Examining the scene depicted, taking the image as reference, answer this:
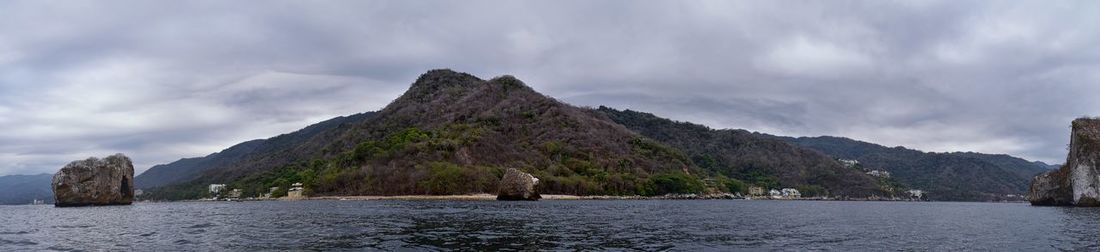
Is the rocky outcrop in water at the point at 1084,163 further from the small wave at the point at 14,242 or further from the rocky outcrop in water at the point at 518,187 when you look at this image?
the small wave at the point at 14,242

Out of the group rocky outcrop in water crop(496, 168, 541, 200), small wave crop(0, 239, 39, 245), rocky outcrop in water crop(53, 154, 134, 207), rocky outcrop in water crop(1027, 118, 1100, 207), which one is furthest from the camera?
rocky outcrop in water crop(496, 168, 541, 200)

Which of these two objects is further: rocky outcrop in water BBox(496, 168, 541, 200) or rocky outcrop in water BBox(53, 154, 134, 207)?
rocky outcrop in water BBox(496, 168, 541, 200)

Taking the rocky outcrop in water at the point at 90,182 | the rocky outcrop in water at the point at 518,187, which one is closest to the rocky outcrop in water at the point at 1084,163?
the rocky outcrop in water at the point at 518,187

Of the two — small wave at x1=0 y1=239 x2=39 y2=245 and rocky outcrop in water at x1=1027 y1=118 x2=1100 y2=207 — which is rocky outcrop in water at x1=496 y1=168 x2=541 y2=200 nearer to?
rocky outcrop in water at x1=1027 y1=118 x2=1100 y2=207

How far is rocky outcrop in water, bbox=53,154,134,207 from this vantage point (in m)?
112

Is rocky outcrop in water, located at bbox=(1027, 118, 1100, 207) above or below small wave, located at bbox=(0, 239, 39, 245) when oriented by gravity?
above

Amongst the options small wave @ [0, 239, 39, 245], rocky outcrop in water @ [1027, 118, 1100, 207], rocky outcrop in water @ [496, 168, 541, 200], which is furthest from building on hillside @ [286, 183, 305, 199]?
rocky outcrop in water @ [1027, 118, 1100, 207]

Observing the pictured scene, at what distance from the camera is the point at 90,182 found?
11406 cm

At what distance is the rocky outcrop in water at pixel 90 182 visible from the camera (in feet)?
367

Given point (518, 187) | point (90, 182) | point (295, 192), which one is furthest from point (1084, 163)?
point (295, 192)

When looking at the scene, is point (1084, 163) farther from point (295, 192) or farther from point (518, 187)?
point (295, 192)

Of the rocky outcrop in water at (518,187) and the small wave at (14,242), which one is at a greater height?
the rocky outcrop in water at (518,187)

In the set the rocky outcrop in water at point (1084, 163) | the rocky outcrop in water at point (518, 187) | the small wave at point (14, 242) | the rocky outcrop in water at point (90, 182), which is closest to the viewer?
the small wave at point (14, 242)

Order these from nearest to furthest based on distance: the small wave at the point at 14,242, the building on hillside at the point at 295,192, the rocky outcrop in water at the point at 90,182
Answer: the small wave at the point at 14,242 < the rocky outcrop in water at the point at 90,182 < the building on hillside at the point at 295,192
